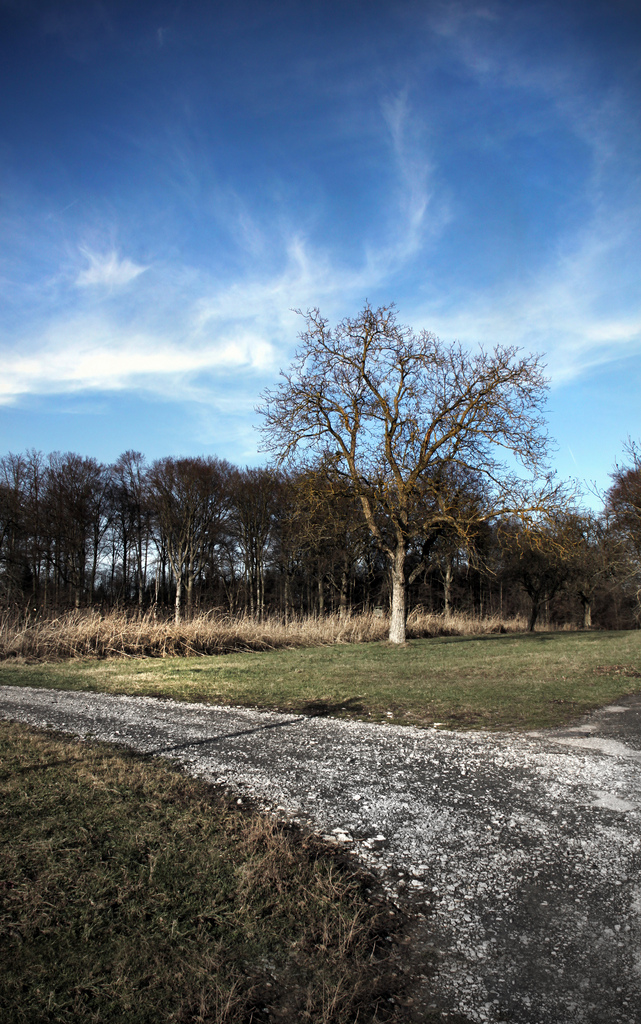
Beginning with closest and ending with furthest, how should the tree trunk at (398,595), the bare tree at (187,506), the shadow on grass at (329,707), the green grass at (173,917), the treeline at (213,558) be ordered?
the green grass at (173,917) < the shadow on grass at (329,707) < the tree trunk at (398,595) < the treeline at (213,558) < the bare tree at (187,506)

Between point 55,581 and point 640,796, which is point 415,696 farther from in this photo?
point 55,581

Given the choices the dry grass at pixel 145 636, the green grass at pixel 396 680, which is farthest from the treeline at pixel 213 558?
the green grass at pixel 396 680

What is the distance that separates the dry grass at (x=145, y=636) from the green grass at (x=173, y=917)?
10449mm

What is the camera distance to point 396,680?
9.25 meters

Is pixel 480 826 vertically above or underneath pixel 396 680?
above

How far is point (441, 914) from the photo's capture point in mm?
2506

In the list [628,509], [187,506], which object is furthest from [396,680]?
[187,506]

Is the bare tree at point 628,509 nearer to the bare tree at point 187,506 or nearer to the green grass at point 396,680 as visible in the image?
the green grass at point 396,680

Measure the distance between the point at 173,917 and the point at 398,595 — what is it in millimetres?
14239

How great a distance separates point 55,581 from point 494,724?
33817 mm

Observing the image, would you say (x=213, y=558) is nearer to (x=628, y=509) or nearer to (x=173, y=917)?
(x=628, y=509)

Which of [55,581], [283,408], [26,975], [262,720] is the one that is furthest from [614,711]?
[55,581]

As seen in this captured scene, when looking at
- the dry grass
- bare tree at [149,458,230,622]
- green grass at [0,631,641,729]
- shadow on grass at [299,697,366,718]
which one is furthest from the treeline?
shadow on grass at [299,697,366,718]

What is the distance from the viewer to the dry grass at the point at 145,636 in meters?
13.1
